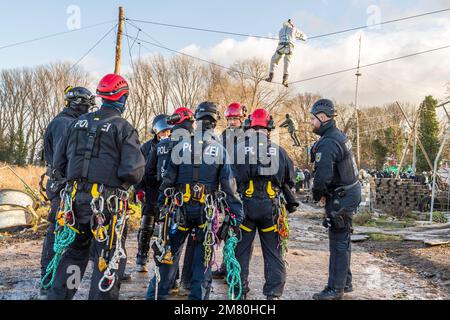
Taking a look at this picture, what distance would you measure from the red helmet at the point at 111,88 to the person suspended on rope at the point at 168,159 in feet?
3.13

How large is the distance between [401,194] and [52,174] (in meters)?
17.5

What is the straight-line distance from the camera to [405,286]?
22.4 ft

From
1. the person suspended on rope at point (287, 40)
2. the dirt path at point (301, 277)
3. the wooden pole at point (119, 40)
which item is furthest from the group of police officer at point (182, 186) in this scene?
the wooden pole at point (119, 40)

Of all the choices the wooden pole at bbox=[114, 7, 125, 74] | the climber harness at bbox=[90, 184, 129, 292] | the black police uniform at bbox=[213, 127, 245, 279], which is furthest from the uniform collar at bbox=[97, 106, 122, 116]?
the wooden pole at bbox=[114, 7, 125, 74]

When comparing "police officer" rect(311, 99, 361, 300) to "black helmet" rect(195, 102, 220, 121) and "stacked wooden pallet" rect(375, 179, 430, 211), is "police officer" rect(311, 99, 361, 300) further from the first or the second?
"stacked wooden pallet" rect(375, 179, 430, 211)

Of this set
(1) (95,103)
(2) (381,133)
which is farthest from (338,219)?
(2) (381,133)

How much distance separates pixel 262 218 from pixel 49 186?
2927 mm

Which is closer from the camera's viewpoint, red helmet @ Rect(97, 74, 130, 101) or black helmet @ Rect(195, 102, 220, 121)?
red helmet @ Rect(97, 74, 130, 101)

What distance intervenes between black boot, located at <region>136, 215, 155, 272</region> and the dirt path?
0.23 m

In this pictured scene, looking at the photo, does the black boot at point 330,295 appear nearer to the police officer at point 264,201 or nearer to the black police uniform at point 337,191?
the black police uniform at point 337,191

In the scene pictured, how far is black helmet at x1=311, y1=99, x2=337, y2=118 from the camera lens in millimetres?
6098

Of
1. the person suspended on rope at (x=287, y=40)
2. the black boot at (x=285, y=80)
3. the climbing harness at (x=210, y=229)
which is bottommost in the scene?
the climbing harness at (x=210, y=229)

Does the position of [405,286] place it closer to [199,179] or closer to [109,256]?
[199,179]

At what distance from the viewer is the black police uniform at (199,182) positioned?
16.4 ft
